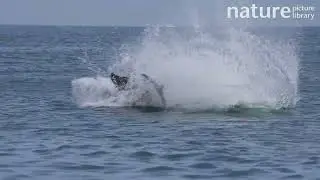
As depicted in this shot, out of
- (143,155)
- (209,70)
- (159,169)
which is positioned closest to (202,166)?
(159,169)

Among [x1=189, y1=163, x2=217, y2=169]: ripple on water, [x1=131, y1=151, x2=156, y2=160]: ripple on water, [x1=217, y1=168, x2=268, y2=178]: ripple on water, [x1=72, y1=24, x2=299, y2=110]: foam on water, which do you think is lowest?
[x1=217, y1=168, x2=268, y2=178]: ripple on water

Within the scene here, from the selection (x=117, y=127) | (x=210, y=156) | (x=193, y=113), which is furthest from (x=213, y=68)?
(x=210, y=156)

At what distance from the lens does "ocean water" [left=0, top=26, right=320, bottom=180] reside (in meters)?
18.2

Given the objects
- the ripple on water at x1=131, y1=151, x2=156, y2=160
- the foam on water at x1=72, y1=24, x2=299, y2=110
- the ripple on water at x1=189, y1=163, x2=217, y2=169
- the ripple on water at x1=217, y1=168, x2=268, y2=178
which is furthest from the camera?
the foam on water at x1=72, y1=24, x2=299, y2=110

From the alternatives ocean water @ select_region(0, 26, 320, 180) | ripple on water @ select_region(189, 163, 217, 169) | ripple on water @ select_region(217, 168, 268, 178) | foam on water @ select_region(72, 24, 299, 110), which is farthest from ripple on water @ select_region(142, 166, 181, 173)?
foam on water @ select_region(72, 24, 299, 110)

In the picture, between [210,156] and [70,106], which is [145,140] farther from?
[70,106]

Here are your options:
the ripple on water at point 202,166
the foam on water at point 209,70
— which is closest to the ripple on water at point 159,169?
the ripple on water at point 202,166

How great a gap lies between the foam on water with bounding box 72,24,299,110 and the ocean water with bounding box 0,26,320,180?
0.04 meters

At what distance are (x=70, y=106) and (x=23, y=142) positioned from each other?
9.70 meters

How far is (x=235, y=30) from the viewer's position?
32781 millimetres

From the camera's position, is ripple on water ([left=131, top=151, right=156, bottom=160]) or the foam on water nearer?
ripple on water ([left=131, top=151, right=156, bottom=160])

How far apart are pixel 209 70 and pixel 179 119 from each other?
16.3 feet

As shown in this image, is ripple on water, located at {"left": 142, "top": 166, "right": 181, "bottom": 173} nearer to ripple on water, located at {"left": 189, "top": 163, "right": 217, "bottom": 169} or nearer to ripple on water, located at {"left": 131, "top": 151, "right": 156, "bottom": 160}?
ripple on water, located at {"left": 189, "top": 163, "right": 217, "bottom": 169}

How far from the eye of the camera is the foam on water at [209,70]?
29828 millimetres
